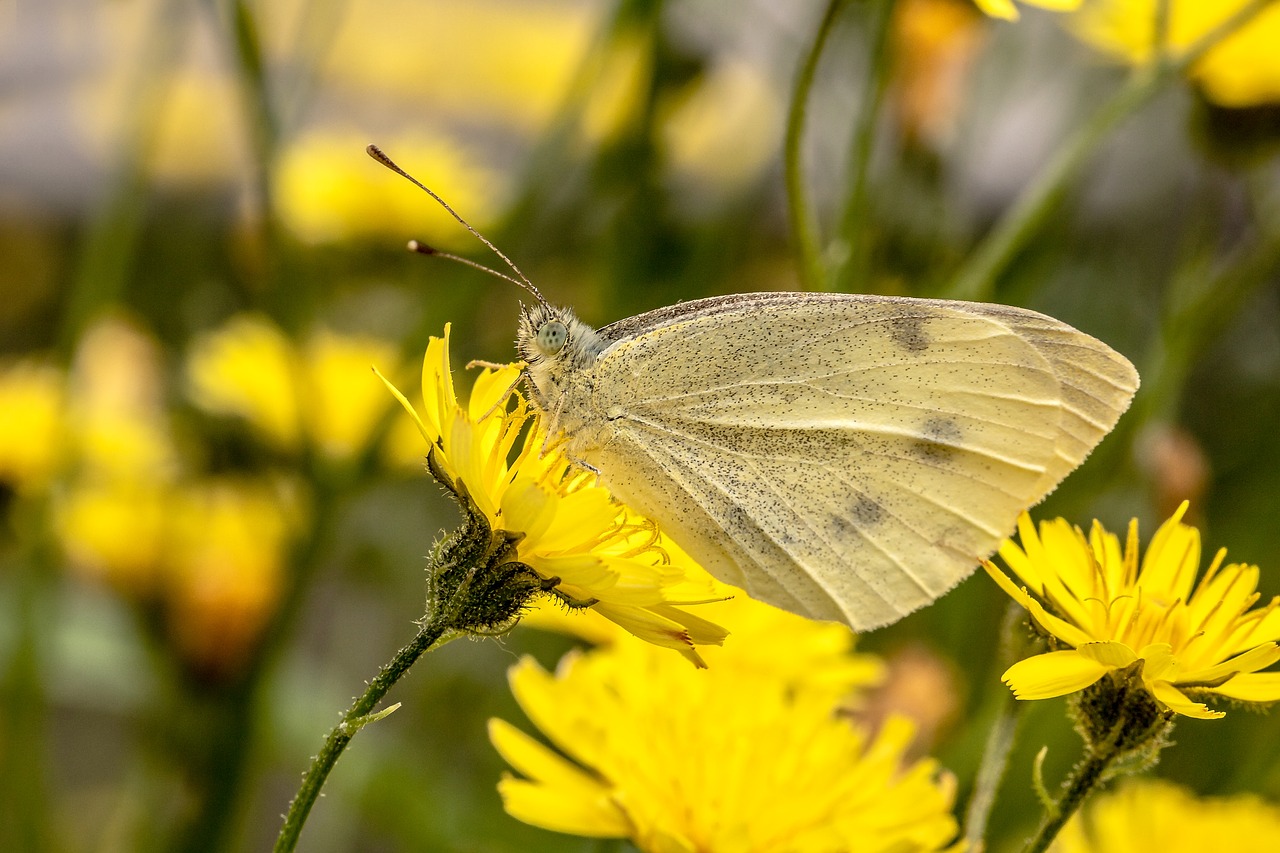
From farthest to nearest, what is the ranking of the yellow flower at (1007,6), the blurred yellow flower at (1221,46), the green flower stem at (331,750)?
1. the blurred yellow flower at (1221,46)
2. the yellow flower at (1007,6)
3. the green flower stem at (331,750)

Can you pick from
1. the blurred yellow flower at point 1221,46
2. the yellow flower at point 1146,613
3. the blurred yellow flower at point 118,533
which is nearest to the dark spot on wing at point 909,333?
the yellow flower at point 1146,613

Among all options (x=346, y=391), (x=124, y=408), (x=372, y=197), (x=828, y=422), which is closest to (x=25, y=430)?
(x=124, y=408)

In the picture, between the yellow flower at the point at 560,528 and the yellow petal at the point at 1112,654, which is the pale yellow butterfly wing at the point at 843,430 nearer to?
the yellow flower at the point at 560,528

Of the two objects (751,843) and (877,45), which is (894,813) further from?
(877,45)

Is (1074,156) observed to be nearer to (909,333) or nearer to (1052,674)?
(909,333)

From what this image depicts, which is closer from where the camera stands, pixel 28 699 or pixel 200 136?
pixel 28 699
